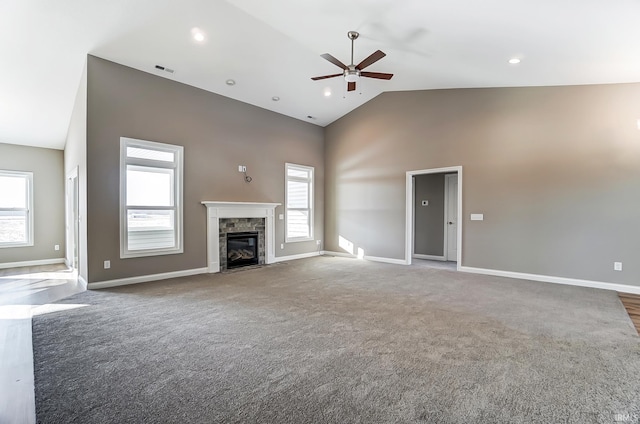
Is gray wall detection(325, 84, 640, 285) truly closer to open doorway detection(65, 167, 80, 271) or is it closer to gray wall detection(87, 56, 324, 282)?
gray wall detection(87, 56, 324, 282)

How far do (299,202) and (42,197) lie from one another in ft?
19.7

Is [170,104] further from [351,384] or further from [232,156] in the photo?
[351,384]

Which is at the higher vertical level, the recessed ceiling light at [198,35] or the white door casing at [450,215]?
the recessed ceiling light at [198,35]

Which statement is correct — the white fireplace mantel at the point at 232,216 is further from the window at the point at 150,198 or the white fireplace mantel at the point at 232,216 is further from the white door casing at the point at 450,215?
the white door casing at the point at 450,215

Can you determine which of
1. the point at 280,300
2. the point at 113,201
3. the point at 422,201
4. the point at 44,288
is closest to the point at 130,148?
the point at 113,201

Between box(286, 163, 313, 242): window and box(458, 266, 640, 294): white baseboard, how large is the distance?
3842 millimetres

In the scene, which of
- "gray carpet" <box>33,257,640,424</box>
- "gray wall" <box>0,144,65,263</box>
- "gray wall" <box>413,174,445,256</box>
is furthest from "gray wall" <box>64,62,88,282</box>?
"gray wall" <box>413,174,445,256</box>

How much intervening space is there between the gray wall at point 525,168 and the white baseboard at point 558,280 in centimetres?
8

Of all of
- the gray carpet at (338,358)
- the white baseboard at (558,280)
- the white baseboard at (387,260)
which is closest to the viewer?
the gray carpet at (338,358)

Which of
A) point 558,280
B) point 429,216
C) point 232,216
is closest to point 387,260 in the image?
point 429,216

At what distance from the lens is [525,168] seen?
17.6ft

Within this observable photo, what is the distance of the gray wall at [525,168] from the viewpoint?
4.64 m

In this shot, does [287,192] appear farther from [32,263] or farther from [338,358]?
[32,263]

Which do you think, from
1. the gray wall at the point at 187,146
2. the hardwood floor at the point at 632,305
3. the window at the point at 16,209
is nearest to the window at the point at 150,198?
the gray wall at the point at 187,146
